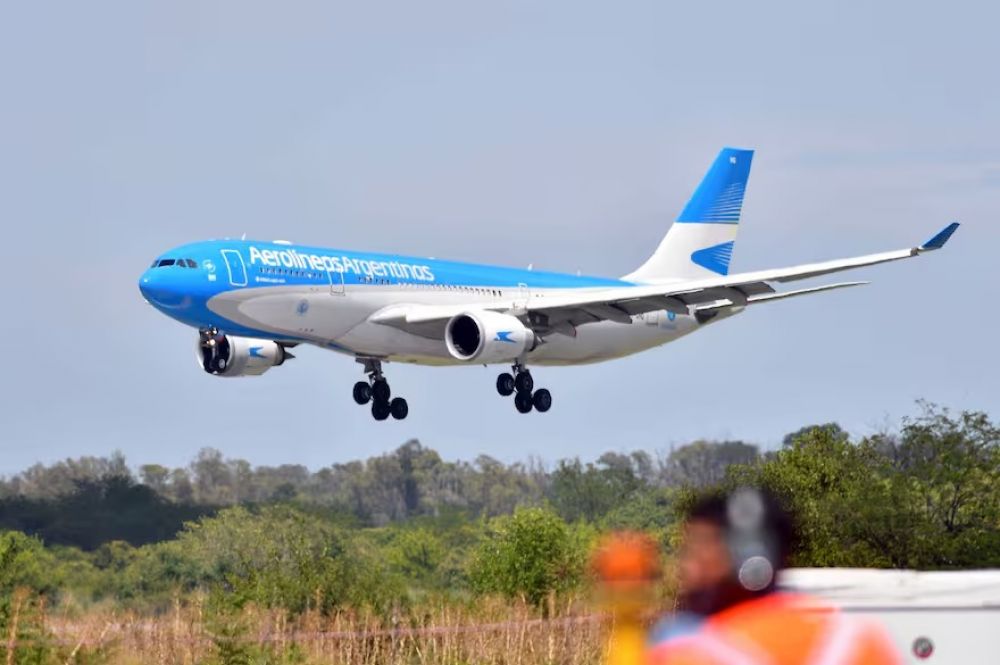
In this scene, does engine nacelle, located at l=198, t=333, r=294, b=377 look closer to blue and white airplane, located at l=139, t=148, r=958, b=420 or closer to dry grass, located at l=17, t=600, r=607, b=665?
blue and white airplane, located at l=139, t=148, r=958, b=420

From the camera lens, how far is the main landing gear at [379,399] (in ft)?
142

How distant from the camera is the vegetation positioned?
1819 centimetres

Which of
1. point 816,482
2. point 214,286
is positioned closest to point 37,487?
point 214,286

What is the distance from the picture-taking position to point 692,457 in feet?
199

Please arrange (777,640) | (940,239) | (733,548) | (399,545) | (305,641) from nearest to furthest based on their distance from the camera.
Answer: (777,640), (733,548), (305,641), (940,239), (399,545)

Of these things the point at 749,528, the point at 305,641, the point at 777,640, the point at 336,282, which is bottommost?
the point at 777,640

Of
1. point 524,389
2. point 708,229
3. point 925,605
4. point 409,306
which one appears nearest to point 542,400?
point 524,389

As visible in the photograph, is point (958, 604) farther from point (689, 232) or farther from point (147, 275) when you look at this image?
point (689, 232)

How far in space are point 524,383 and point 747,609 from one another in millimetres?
37335

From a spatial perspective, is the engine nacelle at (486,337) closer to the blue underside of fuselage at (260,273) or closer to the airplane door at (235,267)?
the blue underside of fuselage at (260,273)

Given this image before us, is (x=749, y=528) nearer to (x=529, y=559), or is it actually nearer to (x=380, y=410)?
(x=529, y=559)

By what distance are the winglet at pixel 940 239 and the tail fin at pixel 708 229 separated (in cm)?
1709

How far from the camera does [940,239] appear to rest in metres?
34.8

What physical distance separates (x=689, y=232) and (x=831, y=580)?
49.0m
